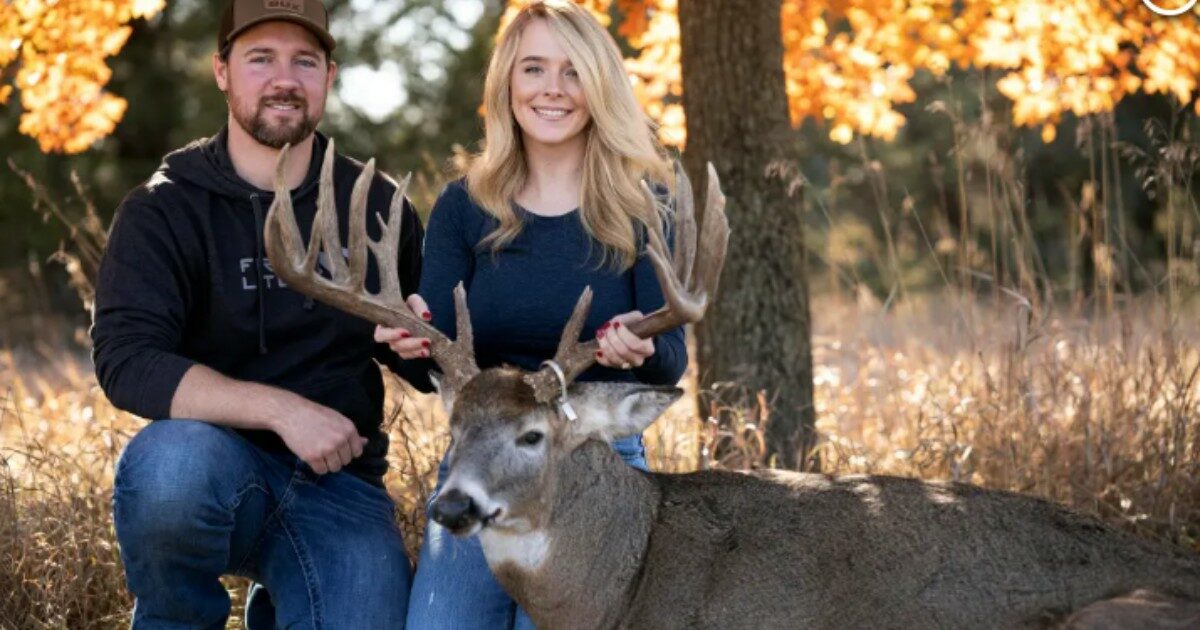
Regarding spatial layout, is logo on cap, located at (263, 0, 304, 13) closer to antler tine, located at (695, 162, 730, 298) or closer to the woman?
the woman

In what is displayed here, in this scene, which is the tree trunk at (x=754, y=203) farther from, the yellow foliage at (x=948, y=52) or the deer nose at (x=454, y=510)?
the deer nose at (x=454, y=510)

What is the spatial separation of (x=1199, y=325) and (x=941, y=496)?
124 inches

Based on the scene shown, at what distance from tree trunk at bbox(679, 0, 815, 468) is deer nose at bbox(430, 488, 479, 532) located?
8.26 feet

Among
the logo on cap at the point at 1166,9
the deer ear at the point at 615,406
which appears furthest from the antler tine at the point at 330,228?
the logo on cap at the point at 1166,9

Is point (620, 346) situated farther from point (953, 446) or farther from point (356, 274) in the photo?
point (953, 446)

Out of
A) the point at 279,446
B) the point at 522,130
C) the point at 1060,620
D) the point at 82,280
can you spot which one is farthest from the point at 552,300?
the point at 82,280

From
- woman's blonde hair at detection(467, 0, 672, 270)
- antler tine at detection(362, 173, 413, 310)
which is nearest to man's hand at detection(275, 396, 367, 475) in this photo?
antler tine at detection(362, 173, 413, 310)

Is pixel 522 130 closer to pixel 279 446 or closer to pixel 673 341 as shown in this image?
pixel 673 341

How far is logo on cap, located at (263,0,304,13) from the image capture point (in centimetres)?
484

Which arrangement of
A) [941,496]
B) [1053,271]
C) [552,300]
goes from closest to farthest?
[941,496], [552,300], [1053,271]

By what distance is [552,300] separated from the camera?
4.63m

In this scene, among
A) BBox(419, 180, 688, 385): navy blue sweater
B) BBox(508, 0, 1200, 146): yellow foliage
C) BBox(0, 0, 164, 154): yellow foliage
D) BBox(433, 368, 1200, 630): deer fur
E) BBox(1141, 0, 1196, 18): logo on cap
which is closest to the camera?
BBox(433, 368, 1200, 630): deer fur

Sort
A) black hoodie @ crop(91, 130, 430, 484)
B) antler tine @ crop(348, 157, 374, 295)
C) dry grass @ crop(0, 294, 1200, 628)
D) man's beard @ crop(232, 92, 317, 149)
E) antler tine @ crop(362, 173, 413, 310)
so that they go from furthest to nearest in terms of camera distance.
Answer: dry grass @ crop(0, 294, 1200, 628), man's beard @ crop(232, 92, 317, 149), black hoodie @ crop(91, 130, 430, 484), antler tine @ crop(362, 173, 413, 310), antler tine @ crop(348, 157, 374, 295)

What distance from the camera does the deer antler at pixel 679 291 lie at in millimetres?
4102
